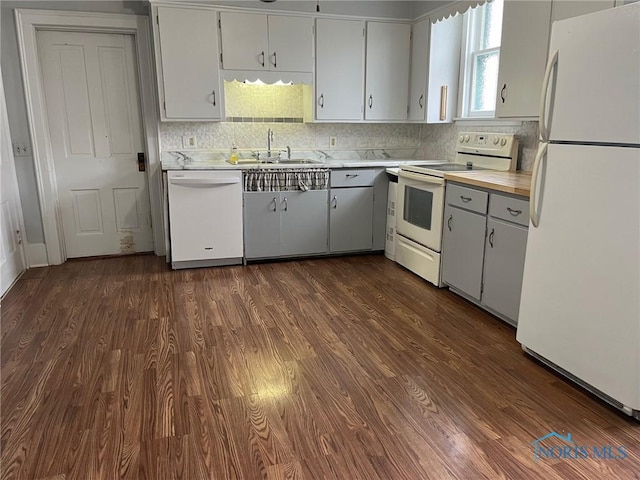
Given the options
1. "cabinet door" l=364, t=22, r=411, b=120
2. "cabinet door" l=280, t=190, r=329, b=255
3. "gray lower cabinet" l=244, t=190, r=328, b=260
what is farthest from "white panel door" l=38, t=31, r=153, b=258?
"cabinet door" l=364, t=22, r=411, b=120

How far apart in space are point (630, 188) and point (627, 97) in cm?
37

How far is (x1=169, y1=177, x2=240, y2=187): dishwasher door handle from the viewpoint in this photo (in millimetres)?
3900

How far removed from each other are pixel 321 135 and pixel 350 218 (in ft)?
3.29

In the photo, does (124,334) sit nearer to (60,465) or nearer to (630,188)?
(60,465)

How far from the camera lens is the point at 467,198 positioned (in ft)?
10.7

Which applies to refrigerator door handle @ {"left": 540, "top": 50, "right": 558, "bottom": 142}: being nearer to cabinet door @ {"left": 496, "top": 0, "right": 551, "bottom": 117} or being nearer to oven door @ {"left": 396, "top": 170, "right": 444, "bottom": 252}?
cabinet door @ {"left": 496, "top": 0, "right": 551, "bottom": 117}

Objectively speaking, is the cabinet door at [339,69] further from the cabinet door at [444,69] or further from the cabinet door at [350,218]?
the cabinet door at [350,218]

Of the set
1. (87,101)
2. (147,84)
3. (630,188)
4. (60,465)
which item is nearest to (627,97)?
(630,188)

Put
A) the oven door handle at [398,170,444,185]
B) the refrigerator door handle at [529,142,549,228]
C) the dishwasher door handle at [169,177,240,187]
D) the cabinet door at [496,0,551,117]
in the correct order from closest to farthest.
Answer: the refrigerator door handle at [529,142,549,228]
the cabinet door at [496,0,551,117]
the oven door handle at [398,170,444,185]
the dishwasher door handle at [169,177,240,187]

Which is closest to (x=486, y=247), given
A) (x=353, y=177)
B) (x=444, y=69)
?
(x=353, y=177)

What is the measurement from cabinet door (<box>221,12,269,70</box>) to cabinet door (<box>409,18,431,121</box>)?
1460 mm

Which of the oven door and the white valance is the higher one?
the white valance

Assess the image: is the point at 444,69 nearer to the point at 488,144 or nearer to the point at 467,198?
the point at 488,144

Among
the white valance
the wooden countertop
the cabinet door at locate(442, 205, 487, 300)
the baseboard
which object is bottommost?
the baseboard
